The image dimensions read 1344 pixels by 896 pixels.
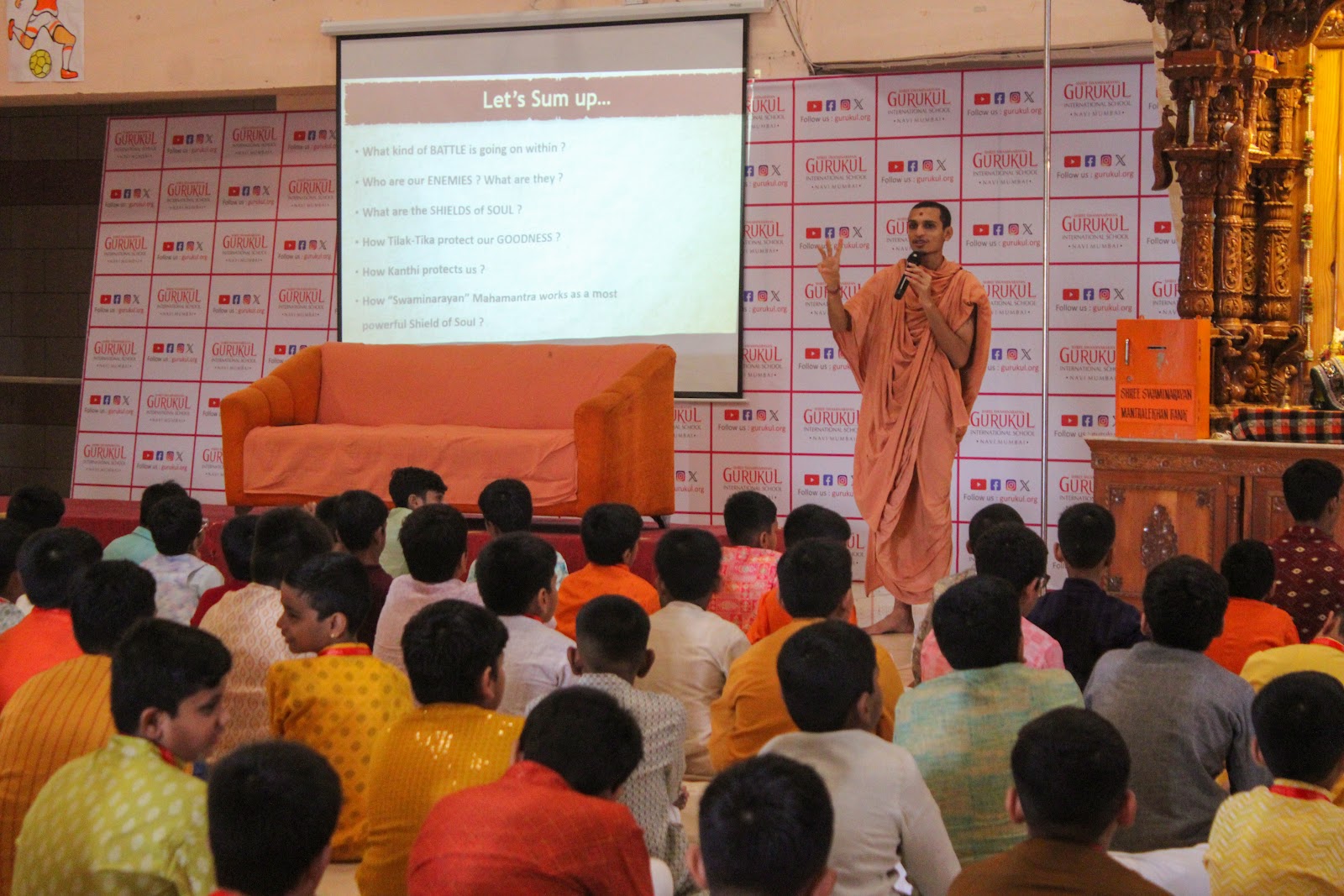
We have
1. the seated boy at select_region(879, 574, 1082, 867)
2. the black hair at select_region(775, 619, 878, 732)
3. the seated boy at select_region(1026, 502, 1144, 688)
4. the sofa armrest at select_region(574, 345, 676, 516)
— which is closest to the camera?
the black hair at select_region(775, 619, 878, 732)

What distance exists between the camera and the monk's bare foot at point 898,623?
5.11 metres

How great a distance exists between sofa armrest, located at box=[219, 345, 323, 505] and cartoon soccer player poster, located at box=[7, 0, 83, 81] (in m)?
2.44

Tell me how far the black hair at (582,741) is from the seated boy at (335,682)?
88 centimetres

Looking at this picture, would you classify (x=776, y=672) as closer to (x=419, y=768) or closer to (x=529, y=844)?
(x=419, y=768)

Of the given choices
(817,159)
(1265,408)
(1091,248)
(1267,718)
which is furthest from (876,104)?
(1267,718)

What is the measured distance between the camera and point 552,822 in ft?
5.50

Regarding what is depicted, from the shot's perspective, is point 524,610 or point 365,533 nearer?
point 524,610

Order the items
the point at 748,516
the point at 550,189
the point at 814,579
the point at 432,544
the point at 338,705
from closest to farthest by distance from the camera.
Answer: the point at 338,705 → the point at 814,579 → the point at 432,544 → the point at 748,516 → the point at 550,189

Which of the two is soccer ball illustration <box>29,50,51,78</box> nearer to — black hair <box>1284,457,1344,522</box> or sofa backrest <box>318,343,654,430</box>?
sofa backrest <box>318,343,654,430</box>

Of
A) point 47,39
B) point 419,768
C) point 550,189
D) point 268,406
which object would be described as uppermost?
point 47,39

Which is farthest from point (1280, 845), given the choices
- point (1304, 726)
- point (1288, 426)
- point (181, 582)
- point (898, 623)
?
point (1288, 426)

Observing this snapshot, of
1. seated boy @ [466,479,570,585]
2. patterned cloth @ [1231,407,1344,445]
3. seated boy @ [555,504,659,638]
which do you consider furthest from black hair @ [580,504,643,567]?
patterned cloth @ [1231,407,1344,445]

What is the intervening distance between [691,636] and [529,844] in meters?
1.34

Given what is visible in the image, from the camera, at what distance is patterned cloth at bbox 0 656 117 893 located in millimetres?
2176
